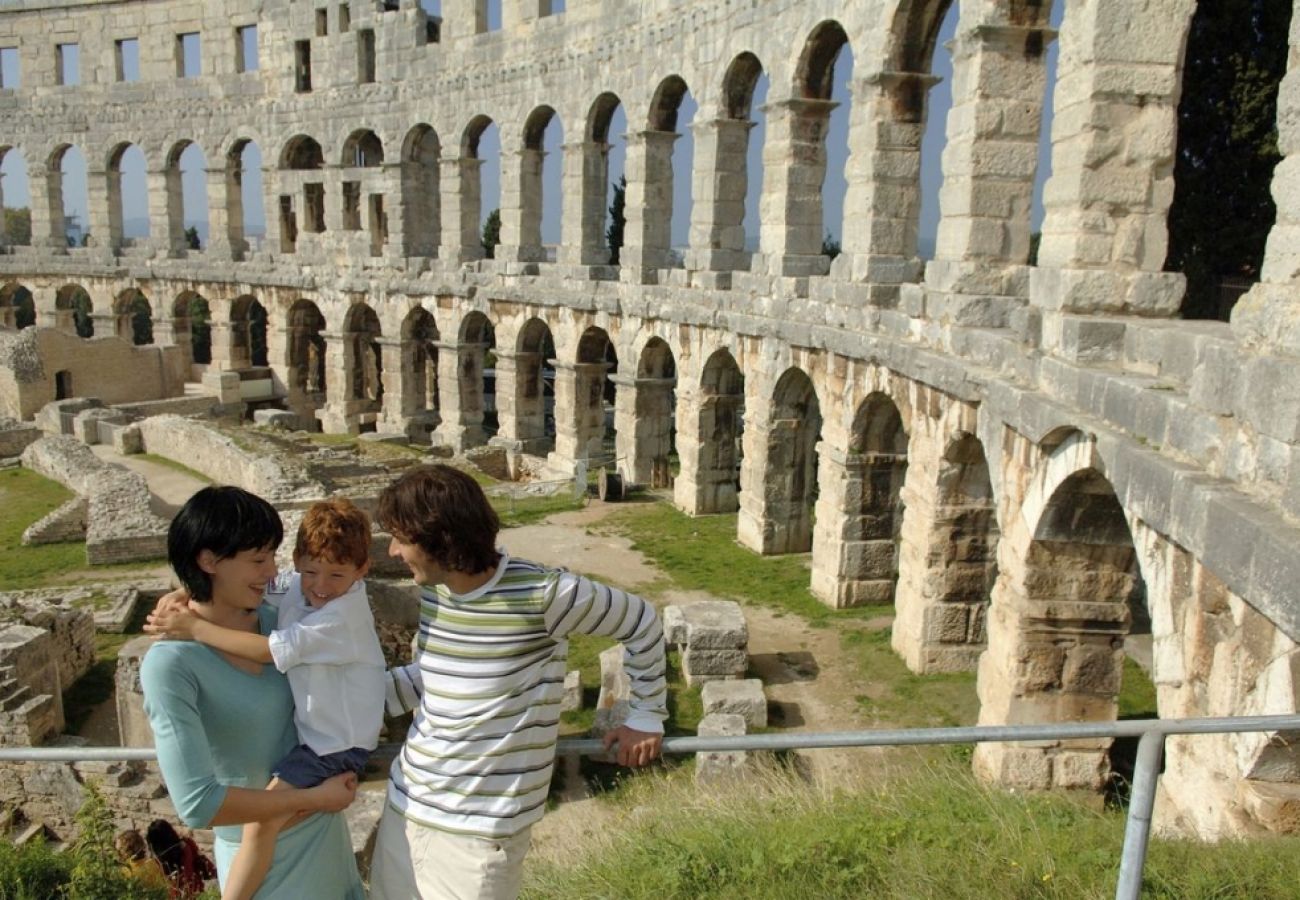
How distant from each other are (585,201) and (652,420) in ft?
14.9

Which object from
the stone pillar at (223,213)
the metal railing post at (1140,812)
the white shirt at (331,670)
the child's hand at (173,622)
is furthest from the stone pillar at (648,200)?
the metal railing post at (1140,812)

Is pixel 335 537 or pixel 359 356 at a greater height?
pixel 335 537

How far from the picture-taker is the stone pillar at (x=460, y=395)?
24500 mm

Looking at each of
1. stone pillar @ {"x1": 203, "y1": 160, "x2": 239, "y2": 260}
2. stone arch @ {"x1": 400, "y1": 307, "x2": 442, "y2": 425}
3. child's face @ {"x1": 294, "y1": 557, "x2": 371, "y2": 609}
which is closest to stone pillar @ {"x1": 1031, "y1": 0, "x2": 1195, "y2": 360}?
child's face @ {"x1": 294, "y1": 557, "x2": 371, "y2": 609}

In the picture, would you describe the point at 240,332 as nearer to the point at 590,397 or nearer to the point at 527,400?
the point at 527,400

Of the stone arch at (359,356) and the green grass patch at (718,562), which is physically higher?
the stone arch at (359,356)

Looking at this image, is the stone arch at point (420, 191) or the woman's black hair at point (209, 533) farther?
the stone arch at point (420, 191)

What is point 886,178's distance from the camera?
1298 cm

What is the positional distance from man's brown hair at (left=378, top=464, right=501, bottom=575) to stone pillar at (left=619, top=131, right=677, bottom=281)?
16.1m

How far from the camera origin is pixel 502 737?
329 cm

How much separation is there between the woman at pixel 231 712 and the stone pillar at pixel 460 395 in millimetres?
21327

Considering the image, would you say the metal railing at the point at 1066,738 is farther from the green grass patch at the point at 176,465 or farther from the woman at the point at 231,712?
the green grass patch at the point at 176,465

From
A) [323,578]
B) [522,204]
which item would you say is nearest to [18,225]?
[522,204]

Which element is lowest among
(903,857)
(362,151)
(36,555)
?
(36,555)
